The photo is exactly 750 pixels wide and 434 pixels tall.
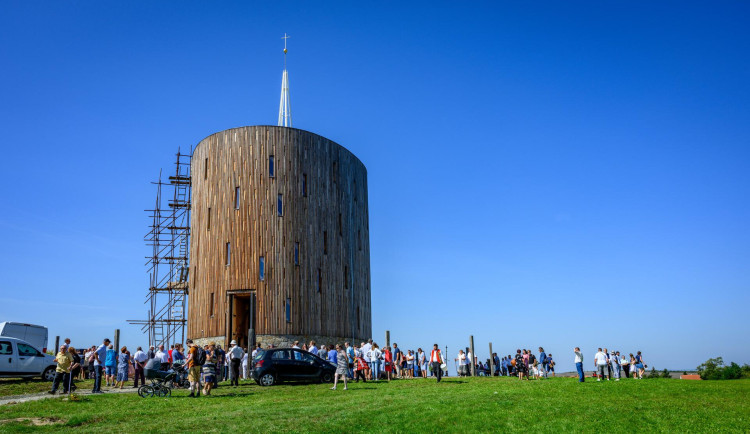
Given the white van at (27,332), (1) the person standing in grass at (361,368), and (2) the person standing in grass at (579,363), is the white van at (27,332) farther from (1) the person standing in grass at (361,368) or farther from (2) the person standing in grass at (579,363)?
(2) the person standing in grass at (579,363)

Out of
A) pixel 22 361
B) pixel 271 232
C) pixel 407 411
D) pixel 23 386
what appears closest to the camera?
pixel 407 411

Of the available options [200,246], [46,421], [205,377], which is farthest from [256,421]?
[200,246]

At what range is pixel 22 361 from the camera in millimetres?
23969

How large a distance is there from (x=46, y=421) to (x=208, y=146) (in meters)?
21.9

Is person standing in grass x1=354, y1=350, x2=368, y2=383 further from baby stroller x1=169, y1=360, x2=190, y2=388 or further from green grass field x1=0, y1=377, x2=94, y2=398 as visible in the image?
green grass field x1=0, y1=377, x2=94, y2=398

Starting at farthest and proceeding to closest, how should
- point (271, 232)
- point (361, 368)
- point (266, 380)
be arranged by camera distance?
1. point (271, 232)
2. point (361, 368)
3. point (266, 380)

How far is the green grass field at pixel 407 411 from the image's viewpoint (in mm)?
12758

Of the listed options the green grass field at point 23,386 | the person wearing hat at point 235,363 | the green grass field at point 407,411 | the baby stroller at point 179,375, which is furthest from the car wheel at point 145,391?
the green grass field at point 23,386

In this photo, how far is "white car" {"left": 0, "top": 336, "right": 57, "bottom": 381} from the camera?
23.5 meters

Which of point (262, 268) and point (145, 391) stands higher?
point (262, 268)

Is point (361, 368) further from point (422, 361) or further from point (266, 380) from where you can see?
point (422, 361)

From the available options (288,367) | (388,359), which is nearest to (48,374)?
(288,367)

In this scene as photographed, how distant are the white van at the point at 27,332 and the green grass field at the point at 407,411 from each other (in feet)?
48.2

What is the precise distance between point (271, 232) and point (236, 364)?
10.6m
